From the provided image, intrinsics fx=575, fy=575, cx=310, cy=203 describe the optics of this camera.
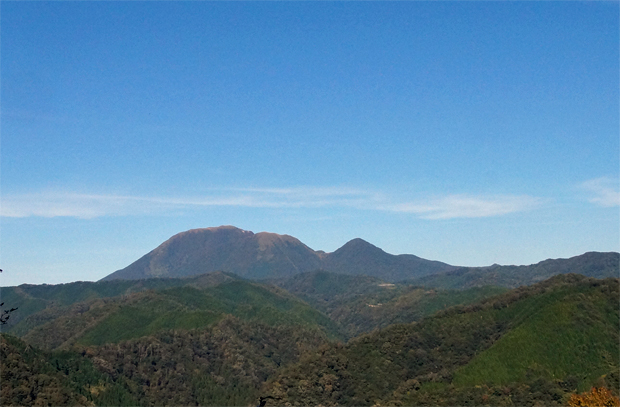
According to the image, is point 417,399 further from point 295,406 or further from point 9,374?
point 9,374

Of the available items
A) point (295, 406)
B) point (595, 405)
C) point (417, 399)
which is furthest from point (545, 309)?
point (595, 405)

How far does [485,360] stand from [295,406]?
6290cm

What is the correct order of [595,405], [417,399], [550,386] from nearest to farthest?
[595,405] < [550,386] < [417,399]

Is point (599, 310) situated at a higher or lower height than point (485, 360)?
higher

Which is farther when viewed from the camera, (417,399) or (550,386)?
(417,399)

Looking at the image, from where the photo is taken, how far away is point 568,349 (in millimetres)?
172750

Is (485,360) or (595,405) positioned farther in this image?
(485,360)

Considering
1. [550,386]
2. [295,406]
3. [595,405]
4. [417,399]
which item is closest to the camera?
[595,405]

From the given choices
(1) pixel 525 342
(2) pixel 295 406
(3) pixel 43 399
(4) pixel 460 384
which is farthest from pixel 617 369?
(3) pixel 43 399

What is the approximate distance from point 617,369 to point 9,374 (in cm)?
17696

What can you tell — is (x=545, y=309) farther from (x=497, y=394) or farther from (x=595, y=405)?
(x=595, y=405)

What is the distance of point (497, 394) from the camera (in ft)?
Answer: 531

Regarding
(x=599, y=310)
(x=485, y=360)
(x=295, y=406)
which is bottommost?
(x=295, y=406)

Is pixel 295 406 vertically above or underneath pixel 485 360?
underneath
